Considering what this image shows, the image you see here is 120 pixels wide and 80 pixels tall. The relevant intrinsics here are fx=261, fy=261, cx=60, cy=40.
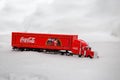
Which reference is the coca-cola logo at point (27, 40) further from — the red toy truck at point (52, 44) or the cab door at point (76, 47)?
the cab door at point (76, 47)

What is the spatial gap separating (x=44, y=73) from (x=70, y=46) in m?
13.1

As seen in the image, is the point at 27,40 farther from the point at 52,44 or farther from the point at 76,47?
the point at 76,47

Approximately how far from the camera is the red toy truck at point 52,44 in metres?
28.3

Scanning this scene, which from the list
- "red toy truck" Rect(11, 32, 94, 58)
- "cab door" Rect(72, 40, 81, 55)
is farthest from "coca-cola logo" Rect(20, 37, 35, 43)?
"cab door" Rect(72, 40, 81, 55)

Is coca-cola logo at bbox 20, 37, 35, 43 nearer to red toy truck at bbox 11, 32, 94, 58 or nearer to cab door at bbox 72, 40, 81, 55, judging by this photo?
red toy truck at bbox 11, 32, 94, 58

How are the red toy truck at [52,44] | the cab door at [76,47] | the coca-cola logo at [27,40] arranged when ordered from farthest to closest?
the coca-cola logo at [27,40] < the red toy truck at [52,44] < the cab door at [76,47]

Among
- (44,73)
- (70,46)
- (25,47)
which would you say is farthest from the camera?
(25,47)

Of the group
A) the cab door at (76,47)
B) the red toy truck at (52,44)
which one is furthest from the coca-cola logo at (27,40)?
the cab door at (76,47)

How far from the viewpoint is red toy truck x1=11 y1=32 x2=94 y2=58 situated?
28.3 meters

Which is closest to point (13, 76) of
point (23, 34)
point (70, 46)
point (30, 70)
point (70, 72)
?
point (30, 70)

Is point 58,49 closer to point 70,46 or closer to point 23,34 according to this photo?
point 70,46

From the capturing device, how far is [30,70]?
1642 centimetres

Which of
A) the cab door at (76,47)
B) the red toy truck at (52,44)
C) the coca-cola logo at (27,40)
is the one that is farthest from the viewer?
the coca-cola logo at (27,40)

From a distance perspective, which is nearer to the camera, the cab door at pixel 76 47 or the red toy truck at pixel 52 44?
the cab door at pixel 76 47
